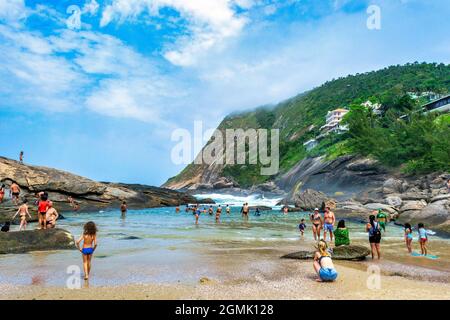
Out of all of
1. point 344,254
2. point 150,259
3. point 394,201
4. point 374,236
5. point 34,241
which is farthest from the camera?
point 394,201

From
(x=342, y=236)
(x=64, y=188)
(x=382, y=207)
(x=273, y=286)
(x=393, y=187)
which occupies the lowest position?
(x=273, y=286)

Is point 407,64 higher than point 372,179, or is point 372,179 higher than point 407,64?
point 407,64

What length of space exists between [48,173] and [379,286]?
44.3 m

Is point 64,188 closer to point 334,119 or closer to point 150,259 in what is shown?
point 150,259

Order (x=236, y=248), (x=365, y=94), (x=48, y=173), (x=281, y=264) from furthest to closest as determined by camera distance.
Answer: (x=365, y=94) → (x=48, y=173) → (x=236, y=248) → (x=281, y=264)

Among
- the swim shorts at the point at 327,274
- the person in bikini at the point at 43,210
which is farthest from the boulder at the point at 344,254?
the person in bikini at the point at 43,210

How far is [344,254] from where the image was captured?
508 inches

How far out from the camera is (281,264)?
11.6 metres

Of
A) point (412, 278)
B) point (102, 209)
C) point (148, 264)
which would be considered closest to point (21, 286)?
point (148, 264)

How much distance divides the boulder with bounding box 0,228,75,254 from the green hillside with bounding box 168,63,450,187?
206 feet

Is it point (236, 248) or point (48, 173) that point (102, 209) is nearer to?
point (48, 173)

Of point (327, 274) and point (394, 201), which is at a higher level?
point (394, 201)

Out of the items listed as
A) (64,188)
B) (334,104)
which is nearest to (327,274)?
(64,188)

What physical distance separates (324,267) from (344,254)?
4.32 meters
